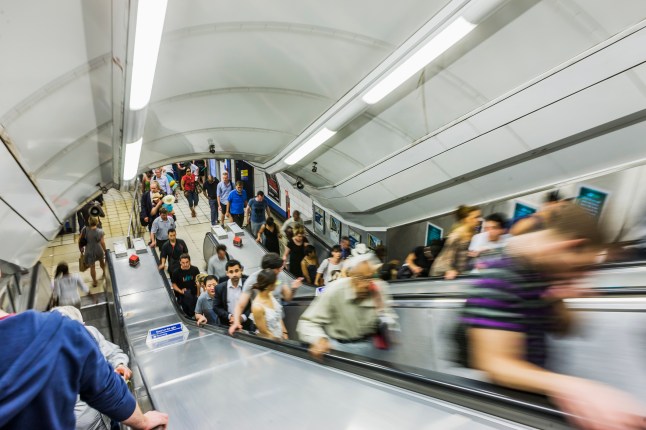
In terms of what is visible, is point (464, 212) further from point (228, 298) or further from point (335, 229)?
point (335, 229)

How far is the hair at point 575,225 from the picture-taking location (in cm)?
135

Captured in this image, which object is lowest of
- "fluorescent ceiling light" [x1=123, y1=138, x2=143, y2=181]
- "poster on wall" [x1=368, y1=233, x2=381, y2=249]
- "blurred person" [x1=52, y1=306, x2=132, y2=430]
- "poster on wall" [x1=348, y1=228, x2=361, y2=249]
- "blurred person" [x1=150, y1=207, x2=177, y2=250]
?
"blurred person" [x1=52, y1=306, x2=132, y2=430]

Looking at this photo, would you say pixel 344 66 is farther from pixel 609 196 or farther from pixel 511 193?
pixel 609 196

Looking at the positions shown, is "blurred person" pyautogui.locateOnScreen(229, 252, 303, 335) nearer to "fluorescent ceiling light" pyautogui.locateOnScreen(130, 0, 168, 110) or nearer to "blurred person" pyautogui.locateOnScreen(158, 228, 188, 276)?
"fluorescent ceiling light" pyautogui.locateOnScreen(130, 0, 168, 110)

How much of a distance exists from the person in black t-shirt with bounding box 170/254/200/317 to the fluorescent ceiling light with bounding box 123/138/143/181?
1691 mm

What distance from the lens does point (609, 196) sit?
440 cm

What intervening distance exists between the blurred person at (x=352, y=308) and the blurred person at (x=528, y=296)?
1370 millimetres

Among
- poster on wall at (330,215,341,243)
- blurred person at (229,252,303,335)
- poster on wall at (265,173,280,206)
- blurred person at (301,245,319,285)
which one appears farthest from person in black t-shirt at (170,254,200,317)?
poster on wall at (265,173,280,206)

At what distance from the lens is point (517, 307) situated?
4.35 ft

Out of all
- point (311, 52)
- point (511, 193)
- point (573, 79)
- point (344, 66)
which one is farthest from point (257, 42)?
point (511, 193)

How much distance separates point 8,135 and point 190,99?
7.81 ft

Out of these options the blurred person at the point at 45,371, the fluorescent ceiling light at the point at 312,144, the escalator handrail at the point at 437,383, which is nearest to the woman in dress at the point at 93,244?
the fluorescent ceiling light at the point at 312,144

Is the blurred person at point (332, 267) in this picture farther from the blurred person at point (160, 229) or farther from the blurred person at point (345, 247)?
the blurred person at point (160, 229)

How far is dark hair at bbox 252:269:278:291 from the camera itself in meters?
3.42
